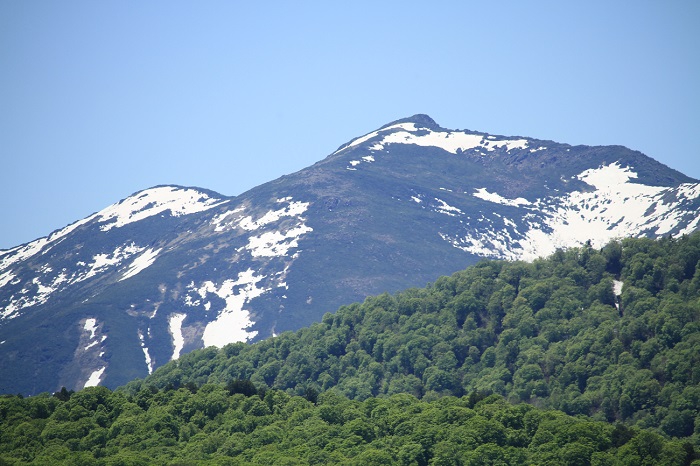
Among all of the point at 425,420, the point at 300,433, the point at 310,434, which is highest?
the point at 300,433

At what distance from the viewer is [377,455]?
126 meters

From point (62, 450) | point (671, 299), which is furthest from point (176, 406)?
point (671, 299)

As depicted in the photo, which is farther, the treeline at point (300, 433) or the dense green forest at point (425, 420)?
the dense green forest at point (425, 420)

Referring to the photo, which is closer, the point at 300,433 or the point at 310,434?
the point at 310,434

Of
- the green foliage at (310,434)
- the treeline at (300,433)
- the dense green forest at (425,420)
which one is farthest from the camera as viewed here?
the dense green forest at (425,420)

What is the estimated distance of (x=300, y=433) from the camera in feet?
456

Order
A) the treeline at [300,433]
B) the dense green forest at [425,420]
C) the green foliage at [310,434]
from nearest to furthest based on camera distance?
the treeline at [300,433]
the green foliage at [310,434]
the dense green forest at [425,420]

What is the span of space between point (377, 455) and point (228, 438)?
78.4 ft

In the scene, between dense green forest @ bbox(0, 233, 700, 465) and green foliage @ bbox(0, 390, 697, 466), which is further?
dense green forest @ bbox(0, 233, 700, 465)

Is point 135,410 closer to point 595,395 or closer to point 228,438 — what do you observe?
point 228,438

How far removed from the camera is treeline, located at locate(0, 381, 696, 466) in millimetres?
125000

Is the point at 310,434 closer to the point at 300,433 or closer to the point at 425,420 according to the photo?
the point at 300,433

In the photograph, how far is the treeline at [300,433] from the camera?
410 ft

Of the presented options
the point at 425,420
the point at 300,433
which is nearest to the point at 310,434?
the point at 300,433
